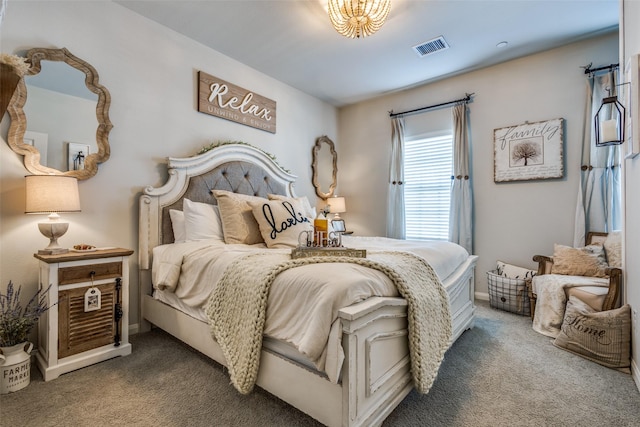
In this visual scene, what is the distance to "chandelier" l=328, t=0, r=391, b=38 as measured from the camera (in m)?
2.21

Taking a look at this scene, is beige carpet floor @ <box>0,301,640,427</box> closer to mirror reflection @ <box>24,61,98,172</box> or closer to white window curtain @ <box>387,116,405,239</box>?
mirror reflection @ <box>24,61,98,172</box>

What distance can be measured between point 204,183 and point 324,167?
2124 millimetres

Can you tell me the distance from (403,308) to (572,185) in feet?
9.05

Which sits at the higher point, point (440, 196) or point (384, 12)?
point (384, 12)

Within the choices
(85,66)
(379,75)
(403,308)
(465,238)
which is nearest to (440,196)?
(465,238)

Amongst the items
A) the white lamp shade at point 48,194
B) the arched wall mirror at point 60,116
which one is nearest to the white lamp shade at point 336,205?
the arched wall mirror at point 60,116

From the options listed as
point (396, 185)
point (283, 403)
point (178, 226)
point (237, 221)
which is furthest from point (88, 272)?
point (396, 185)

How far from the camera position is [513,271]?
3.18 m

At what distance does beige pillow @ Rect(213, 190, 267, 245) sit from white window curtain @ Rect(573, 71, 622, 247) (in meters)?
3.06

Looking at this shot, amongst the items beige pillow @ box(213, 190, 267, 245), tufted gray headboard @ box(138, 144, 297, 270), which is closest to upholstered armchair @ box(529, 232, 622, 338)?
beige pillow @ box(213, 190, 267, 245)

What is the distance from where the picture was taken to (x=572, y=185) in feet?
9.91

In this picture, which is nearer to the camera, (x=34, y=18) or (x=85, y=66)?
(x=34, y=18)

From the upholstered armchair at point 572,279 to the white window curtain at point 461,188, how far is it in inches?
32.4

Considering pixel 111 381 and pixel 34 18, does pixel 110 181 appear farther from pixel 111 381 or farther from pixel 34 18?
pixel 111 381
